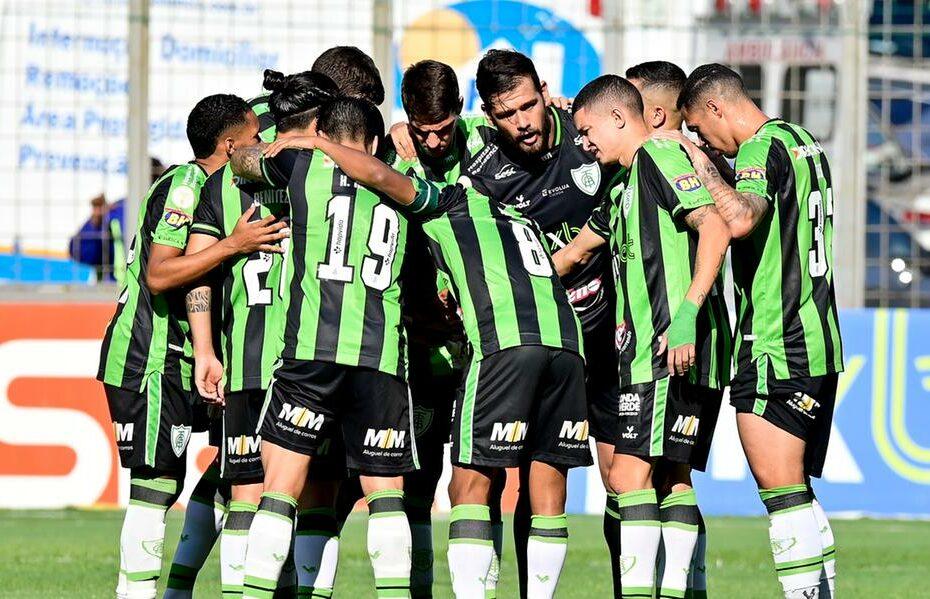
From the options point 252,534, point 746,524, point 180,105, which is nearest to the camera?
point 252,534

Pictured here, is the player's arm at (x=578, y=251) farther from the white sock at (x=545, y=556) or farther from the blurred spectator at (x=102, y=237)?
the blurred spectator at (x=102, y=237)

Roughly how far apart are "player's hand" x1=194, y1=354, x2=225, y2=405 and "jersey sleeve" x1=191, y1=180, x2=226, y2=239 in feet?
1.62

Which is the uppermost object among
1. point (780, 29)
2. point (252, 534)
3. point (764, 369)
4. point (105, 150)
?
Answer: point (780, 29)

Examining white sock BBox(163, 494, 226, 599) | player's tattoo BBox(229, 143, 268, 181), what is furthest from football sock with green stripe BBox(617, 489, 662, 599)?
player's tattoo BBox(229, 143, 268, 181)

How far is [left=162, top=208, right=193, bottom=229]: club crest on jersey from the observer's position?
21.2 feet

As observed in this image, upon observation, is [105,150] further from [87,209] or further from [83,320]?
[83,320]

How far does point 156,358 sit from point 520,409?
5.12 ft

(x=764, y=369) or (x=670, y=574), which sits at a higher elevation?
(x=764, y=369)

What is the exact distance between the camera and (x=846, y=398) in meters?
11.3

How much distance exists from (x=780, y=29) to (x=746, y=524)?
4023 mm

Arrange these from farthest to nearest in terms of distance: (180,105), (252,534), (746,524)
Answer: (180,105), (746,524), (252,534)

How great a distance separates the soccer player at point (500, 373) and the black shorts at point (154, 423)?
3.88 ft

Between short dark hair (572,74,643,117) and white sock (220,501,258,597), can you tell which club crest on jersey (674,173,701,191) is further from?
white sock (220,501,258,597)

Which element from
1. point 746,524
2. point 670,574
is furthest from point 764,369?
point 746,524
